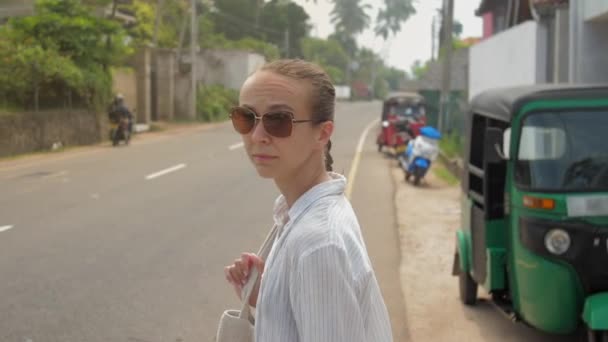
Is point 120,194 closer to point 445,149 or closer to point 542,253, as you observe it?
point 542,253

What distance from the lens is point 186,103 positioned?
42.8 meters

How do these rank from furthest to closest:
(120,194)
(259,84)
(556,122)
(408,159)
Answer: (408,159) < (120,194) < (556,122) < (259,84)

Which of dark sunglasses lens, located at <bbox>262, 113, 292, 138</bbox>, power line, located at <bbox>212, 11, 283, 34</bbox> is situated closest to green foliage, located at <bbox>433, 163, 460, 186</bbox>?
dark sunglasses lens, located at <bbox>262, 113, 292, 138</bbox>

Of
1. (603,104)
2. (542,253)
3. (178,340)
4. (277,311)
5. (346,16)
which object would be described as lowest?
(178,340)

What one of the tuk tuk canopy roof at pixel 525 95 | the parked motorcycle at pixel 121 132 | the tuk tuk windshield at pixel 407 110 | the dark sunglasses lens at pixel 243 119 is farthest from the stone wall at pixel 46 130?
the dark sunglasses lens at pixel 243 119

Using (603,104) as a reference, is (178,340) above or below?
below

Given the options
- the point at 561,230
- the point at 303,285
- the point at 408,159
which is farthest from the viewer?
the point at 408,159

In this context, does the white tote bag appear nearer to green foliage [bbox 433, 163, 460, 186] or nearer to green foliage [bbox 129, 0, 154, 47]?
Answer: green foliage [bbox 433, 163, 460, 186]

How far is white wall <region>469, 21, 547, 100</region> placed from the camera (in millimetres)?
16531

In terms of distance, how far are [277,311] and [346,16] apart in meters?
90.6

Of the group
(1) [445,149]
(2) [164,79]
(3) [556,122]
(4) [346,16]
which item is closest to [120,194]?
(3) [556,122]

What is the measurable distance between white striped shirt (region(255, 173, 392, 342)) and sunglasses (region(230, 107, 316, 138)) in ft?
0.51

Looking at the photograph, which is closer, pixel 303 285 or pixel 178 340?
pixel 303 285

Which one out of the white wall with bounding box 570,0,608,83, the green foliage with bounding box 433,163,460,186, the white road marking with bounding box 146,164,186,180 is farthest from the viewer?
the green foliage with bounding box 433,163,460,186
